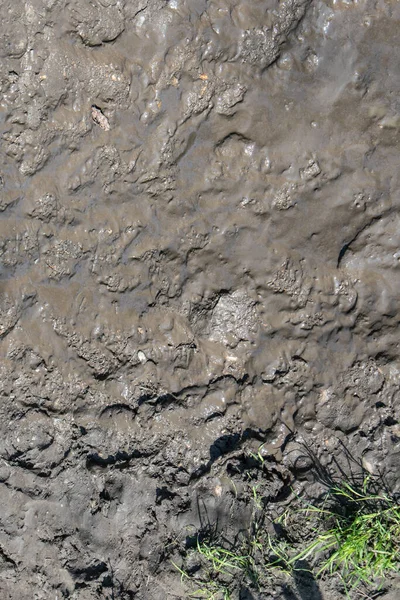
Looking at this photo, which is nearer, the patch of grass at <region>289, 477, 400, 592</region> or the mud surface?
the patch of grass at <region>289, 477, 400, 592</region>

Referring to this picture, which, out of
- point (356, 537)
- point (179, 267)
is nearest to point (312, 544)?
point (356, 537)

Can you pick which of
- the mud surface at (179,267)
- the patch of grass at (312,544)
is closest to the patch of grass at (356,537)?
the patch of grass at (312,544)

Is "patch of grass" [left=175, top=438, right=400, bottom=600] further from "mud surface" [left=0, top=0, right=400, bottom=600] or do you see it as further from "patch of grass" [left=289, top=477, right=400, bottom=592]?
"mud surface" [left=0, top=0, right=400, bottom=600]

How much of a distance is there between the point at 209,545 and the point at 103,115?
8.37 ft

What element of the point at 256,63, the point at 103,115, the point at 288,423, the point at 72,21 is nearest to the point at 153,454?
the point at 288,423

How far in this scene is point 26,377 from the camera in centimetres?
365

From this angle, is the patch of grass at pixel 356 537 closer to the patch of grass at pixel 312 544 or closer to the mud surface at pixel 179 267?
the patch of grass at pixel 312 544

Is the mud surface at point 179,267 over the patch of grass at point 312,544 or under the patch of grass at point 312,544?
over

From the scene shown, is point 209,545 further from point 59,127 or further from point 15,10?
point 15,10

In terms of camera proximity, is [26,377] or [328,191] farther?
[26,377]

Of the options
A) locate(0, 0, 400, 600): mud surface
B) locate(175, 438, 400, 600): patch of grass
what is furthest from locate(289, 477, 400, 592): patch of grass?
locate(0, 0, 400, 600): mud surface

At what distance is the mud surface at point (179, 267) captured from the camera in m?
3.18

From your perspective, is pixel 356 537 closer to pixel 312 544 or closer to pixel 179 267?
pixel 312 544

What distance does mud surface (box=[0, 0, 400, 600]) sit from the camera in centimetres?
318
